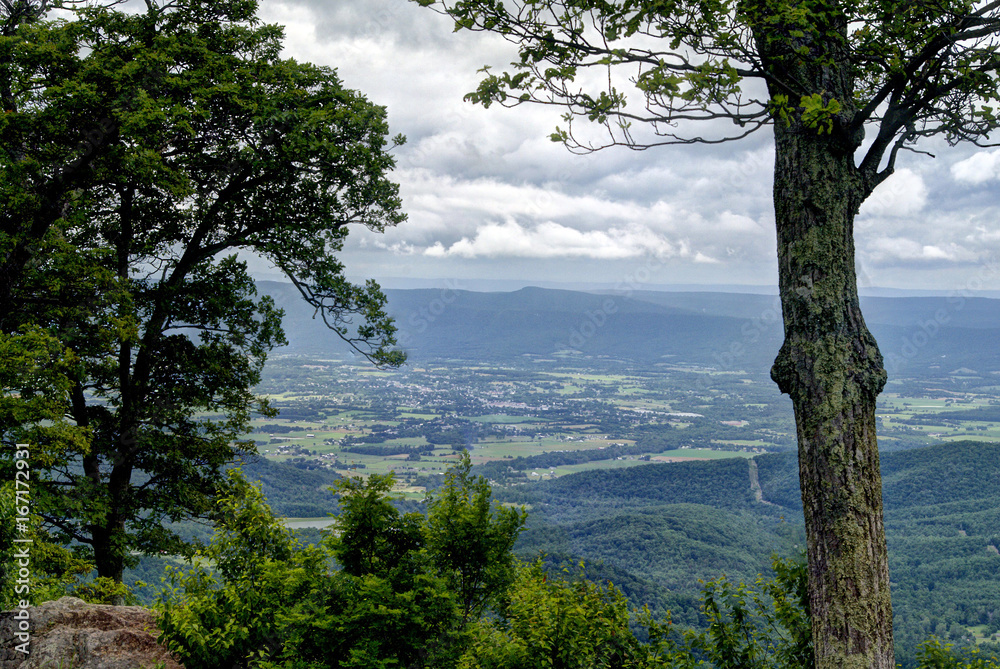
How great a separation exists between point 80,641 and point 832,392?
7.25 meters

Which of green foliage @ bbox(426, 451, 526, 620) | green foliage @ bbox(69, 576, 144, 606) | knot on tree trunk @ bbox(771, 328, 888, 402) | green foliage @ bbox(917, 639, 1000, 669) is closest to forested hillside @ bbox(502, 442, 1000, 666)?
green foliage @ bbox(917, 639, 1000, 669)

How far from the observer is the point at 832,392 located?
4.12 meters

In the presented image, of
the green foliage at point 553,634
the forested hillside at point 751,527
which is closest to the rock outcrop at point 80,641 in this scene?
the green foliage at point 553,634

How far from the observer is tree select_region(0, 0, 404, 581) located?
8.73 meters

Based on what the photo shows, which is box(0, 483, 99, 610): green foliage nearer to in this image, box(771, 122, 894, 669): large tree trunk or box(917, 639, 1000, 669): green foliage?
box(771, 122, 894, 669): large tree trunk

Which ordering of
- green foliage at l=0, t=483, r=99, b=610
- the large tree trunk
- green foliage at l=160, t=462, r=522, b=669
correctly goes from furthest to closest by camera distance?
green foliage at l=0, t=483, r=99, b=610 < green foliage at l=160, t=462, r=522, b=669 < the large tree trunk

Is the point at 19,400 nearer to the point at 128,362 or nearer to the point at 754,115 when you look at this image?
the point at 128,362

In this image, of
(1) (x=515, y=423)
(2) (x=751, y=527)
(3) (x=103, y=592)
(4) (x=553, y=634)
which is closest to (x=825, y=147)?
(4) (x=553, y=634)

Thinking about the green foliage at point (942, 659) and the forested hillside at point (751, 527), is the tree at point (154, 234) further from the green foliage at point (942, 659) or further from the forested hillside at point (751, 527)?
the forested hillside at point (751, 527)

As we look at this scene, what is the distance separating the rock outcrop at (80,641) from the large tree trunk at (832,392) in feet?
19.5

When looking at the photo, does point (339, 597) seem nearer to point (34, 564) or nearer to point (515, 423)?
point (34, 564)

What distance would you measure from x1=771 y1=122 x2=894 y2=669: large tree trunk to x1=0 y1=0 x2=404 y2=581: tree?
7.30 metres

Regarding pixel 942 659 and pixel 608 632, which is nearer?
pixel 942 659

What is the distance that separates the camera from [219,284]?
10969 millimetres
